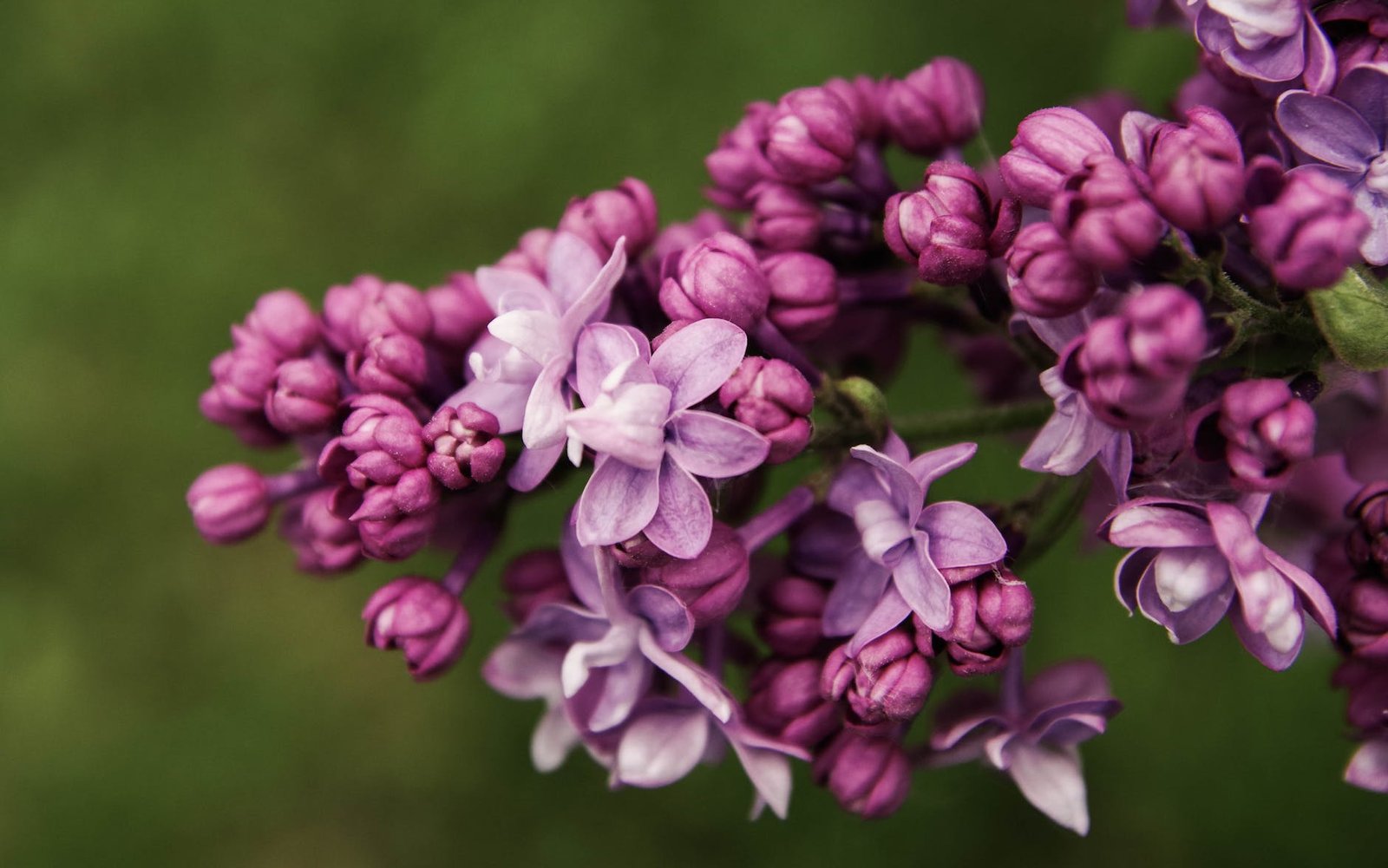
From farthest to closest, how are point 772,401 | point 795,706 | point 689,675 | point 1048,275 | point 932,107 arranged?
point 932,107 → point 795,706 → point 689,675 → point 772,401 → point 1048,275

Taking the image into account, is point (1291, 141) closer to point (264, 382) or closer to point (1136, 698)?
point (264, 382)

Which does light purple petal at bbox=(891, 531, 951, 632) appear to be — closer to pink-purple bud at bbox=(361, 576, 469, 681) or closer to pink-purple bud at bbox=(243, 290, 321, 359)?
pink-purple bud at bbox=(361, 576, 469, 681)

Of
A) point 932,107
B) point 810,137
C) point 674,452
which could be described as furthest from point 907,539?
point 932,107

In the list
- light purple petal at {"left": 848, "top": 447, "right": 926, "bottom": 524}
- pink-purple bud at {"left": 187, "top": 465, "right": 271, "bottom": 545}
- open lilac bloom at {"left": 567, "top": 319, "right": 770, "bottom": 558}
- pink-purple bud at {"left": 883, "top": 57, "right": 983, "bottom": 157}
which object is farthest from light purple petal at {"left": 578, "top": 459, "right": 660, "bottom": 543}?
pink-purple bud at {"left": 883, "top": 57, "right": 983, "bottom": 157}

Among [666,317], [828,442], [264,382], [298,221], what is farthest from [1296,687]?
[298,221]

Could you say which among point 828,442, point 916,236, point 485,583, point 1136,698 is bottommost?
point 1136,698

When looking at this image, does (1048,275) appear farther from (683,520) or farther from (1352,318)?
(683,520)
